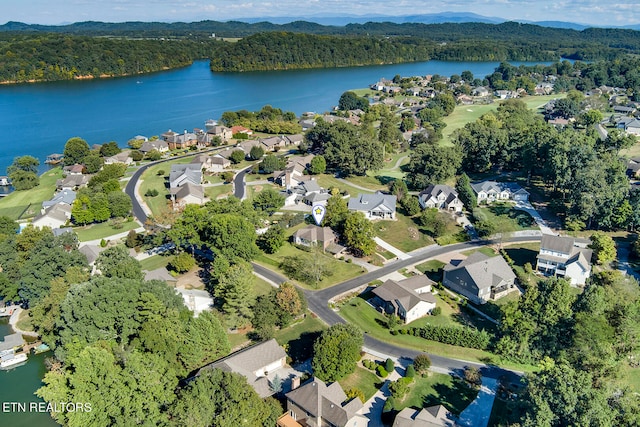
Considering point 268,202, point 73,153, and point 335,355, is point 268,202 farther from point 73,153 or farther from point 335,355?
point 73,153

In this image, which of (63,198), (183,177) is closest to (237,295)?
(183,177)

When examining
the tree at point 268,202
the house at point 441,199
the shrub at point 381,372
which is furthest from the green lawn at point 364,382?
the house at point 441,199

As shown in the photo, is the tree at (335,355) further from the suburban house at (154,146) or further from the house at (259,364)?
the suburban house at (154,146)

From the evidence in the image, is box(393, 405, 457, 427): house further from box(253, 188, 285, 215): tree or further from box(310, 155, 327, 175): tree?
box(310, 155, 327, 175): tree

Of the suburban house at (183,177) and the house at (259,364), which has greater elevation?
the suburban house at (183,177)

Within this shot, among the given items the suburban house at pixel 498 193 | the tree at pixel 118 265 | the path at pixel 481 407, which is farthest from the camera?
the suburban house at pixel 498 193

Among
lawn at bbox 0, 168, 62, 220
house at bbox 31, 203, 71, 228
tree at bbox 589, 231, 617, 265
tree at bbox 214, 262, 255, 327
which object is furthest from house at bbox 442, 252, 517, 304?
lawn at bbox 0, 168, 62, 220

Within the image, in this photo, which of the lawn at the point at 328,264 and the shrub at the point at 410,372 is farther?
the lawn at the point at 328,264
